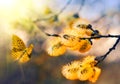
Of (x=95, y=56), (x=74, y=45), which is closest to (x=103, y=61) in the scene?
(x=95, y=56)

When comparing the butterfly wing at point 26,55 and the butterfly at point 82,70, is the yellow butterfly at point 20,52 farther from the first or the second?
the butterfly at point 82,70

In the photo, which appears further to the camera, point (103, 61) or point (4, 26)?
point (4, 26)

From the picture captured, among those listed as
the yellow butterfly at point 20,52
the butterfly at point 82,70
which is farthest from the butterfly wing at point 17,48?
the butterfly at point 82,70

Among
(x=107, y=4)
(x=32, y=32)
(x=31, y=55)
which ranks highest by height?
(x=107, y=4)

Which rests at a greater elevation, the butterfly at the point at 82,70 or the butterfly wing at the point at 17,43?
the butterfly wing at the point at 17,43

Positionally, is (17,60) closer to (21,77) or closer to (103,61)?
(21,77)

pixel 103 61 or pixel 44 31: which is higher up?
Result: pixel 44 31
